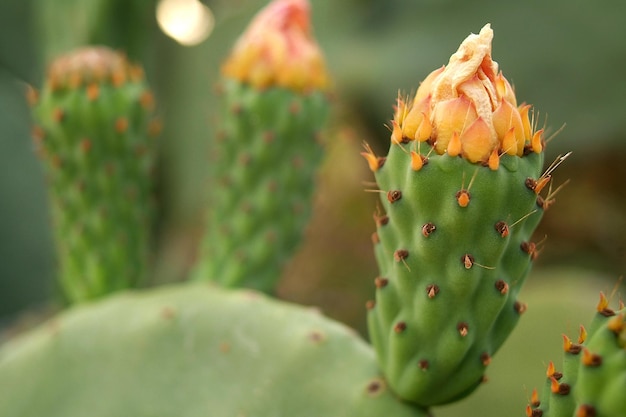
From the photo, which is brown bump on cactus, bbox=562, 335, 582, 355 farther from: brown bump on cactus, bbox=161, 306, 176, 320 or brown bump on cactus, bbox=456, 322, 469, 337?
brown bump on cactus, bbox=161, 306, 176, 320

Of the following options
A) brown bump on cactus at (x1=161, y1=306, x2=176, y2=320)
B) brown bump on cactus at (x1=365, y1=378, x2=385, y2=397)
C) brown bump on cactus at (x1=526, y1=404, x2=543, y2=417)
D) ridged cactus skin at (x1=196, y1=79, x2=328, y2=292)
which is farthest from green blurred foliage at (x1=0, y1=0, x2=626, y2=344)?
brown bump on cactus at (x1=526, y1=404, x2=543, y2=417)

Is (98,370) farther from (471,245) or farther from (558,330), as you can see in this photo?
(558,330)

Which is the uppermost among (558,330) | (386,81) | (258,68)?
(258,68)

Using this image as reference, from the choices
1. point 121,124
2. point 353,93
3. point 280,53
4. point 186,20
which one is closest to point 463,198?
point 280,53

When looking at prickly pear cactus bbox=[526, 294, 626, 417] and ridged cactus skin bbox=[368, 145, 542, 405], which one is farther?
ridged cactus skin bbox=[368, 145, 542, 405]

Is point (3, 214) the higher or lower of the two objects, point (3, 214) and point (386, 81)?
the lower

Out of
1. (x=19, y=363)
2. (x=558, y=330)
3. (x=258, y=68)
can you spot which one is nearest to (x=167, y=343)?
(x=19, y=363)
